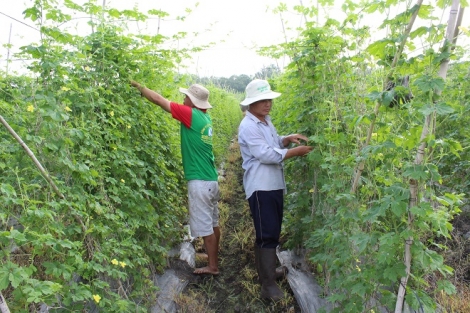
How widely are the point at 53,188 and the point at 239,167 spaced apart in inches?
265

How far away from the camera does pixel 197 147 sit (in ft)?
12.1

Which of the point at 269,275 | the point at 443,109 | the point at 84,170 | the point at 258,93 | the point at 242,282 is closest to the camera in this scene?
the point at 443,109

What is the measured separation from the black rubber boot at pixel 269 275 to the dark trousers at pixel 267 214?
0.23ft

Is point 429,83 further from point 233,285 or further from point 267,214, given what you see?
point 233,285

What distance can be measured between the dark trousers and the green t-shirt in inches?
24.3

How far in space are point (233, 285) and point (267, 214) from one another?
94cm

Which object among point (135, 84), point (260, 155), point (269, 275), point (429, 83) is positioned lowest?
point (269, 275)

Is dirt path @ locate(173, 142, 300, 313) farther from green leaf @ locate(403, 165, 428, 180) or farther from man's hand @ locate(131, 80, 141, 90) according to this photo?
green leaf @ locate(403, 165, 428, 180)

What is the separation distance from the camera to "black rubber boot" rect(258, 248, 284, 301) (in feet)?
11.0

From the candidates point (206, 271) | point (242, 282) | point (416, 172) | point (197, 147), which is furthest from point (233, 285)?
point (416, 172)

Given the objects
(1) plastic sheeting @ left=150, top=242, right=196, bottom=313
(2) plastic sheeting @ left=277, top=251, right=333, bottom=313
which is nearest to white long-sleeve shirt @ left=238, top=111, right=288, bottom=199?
(2) plastic sheeting @ left=277, top=251, right=333, bottom=313

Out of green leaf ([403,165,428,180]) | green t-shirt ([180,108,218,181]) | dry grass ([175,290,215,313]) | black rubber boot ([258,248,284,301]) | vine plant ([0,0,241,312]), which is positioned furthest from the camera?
green t-shirt ([180,108,218,181])

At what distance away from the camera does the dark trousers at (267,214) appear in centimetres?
330

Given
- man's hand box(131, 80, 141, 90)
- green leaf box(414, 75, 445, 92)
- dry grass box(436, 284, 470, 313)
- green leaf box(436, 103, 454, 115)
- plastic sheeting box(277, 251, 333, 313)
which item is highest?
man's hand box(131, 80, 141, 90)
